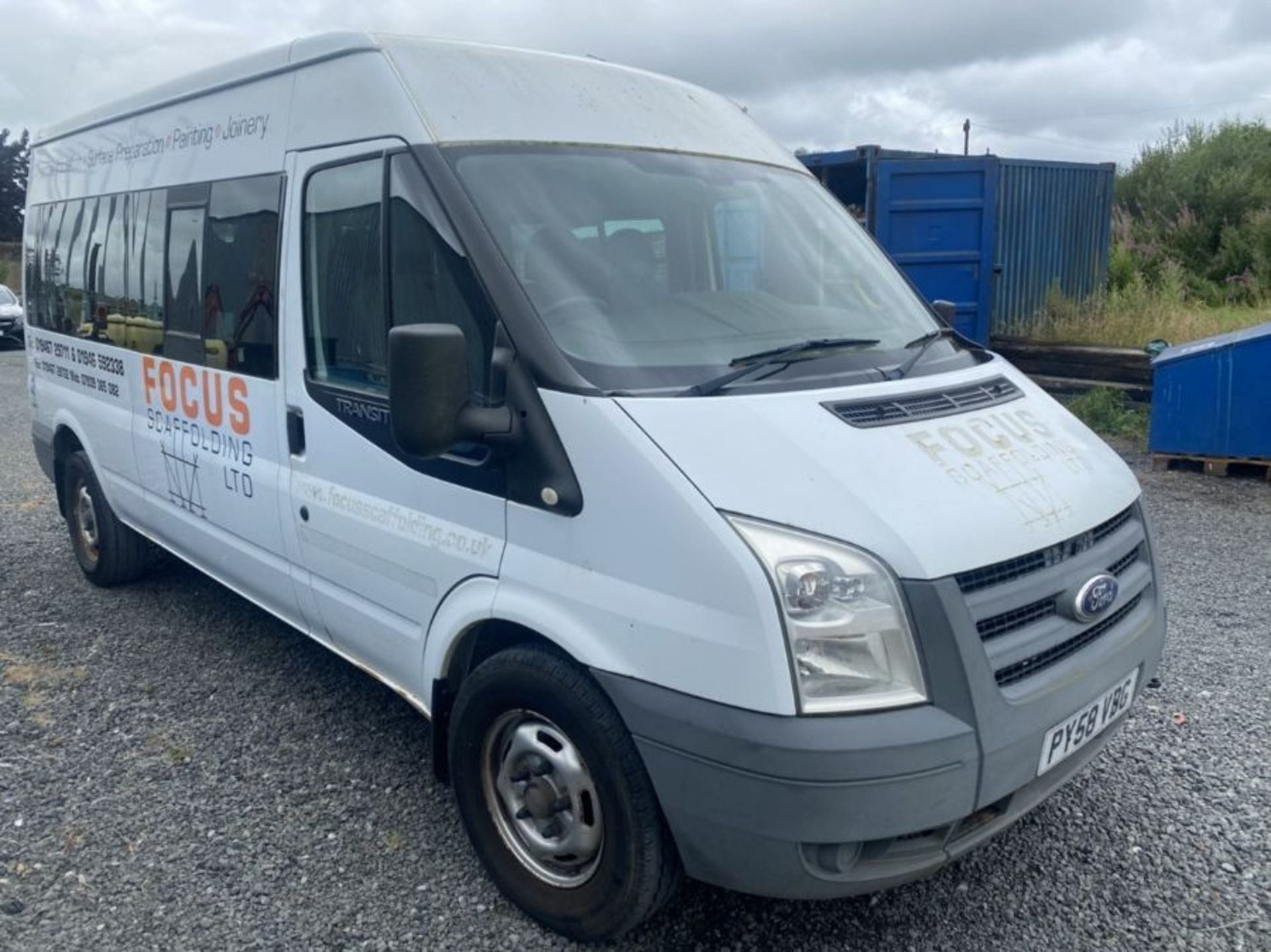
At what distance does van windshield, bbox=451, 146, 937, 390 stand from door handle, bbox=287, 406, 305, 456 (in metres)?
1.17

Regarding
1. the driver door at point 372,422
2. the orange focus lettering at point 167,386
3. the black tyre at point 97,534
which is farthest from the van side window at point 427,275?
the black tyre at point 97,534

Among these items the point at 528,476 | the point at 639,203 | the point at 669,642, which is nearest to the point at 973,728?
the point at 669,642

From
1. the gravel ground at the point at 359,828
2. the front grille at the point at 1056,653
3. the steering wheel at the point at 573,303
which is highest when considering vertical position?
the steering wheel at the point at 573,303

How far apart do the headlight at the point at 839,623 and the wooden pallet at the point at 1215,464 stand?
684 cm

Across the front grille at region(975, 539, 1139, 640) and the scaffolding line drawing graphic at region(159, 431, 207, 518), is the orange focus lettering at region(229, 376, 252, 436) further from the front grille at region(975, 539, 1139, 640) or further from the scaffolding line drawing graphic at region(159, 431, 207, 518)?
the front grille at region(975, 539, 1139, 640)

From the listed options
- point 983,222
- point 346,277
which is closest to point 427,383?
point 346,277

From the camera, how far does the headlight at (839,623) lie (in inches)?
95.9

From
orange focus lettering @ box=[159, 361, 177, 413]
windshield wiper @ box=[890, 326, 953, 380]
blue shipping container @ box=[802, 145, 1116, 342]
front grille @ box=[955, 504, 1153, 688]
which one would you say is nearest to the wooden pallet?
blue shipping container @ box=[802, 145, 1116, 342]

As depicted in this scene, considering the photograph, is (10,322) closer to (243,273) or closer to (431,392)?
(243,273)

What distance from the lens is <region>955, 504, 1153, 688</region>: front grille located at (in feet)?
8.52

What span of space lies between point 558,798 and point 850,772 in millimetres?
885

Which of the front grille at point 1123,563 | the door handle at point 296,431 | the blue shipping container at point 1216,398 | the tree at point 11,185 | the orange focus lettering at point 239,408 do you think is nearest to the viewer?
the front grille at point 1123,563

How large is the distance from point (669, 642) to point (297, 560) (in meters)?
1.92

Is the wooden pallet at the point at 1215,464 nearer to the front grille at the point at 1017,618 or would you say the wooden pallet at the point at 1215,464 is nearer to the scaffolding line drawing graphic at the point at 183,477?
the front grille at the point at 1017,618
